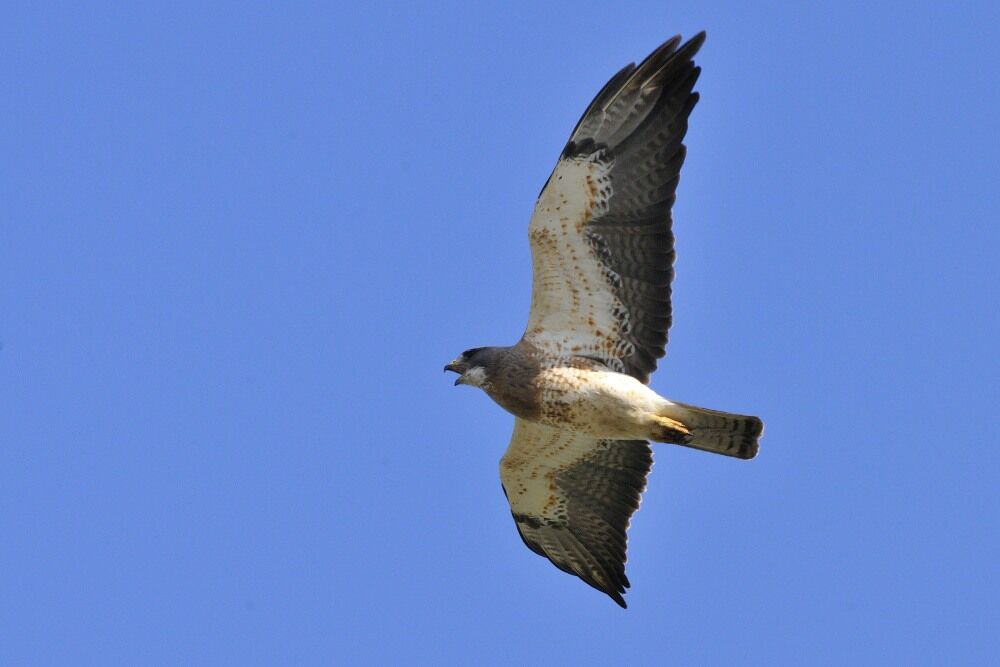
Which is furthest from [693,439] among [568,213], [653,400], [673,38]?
[673,38]

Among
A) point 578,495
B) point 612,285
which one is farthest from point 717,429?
point 578,495

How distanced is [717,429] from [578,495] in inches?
78.8

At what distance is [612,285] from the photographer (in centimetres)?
1429

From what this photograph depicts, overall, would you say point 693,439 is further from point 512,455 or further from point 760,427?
point 512,455

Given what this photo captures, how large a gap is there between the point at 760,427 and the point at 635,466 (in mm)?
1691

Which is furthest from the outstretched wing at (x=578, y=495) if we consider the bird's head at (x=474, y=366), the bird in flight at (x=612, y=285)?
the bird's head at (x=474, y=366)

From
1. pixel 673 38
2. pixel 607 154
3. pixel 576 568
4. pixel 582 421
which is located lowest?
pixel 576 568

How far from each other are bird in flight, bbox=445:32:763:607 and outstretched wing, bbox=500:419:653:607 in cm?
53

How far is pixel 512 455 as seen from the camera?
50.4 ft

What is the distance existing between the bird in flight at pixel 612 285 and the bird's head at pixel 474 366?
1 cm

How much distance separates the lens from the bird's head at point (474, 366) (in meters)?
14.1

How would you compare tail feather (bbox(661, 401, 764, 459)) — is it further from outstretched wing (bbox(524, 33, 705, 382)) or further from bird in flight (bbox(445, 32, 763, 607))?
outstretched wing (bbox(524, 33, 705, 382))

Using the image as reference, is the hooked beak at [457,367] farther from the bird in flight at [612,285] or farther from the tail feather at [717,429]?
the tail feather at [717,429]

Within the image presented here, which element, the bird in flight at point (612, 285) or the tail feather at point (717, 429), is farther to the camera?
the tail feather at point (717, 429)
